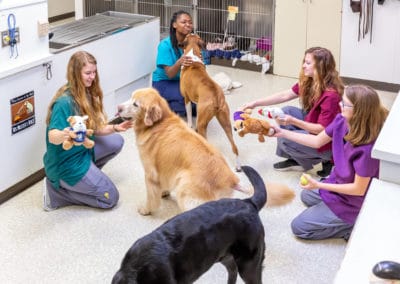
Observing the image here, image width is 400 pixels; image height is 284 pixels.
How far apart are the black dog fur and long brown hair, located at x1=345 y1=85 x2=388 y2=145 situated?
698 millimetres

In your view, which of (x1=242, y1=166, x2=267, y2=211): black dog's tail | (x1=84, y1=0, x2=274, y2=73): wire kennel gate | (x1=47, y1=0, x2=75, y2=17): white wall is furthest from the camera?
(x1=47, y1=0, x2=75, y2=17): white wall

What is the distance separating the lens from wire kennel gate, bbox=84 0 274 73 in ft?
20.0

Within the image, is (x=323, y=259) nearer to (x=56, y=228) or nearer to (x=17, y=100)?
(x=56, y=228)

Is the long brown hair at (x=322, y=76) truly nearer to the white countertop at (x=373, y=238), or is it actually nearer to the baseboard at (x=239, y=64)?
the white countertop at (x=373, y=238)

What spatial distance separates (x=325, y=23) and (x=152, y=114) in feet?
9.41

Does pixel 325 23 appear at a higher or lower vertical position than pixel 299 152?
higher

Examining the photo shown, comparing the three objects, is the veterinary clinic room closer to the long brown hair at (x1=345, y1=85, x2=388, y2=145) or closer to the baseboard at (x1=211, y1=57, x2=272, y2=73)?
the long brown hair at (x1=345, y1=85, x2=388, y2=145)

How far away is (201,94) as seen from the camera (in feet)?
13.5

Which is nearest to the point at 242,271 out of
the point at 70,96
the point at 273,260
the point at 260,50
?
the point at 273,260

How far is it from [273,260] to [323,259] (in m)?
0.25

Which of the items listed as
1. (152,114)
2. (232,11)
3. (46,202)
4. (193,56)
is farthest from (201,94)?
(232,11)

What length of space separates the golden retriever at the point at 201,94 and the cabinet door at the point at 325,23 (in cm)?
157

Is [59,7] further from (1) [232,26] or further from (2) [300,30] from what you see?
(2) [300,30]

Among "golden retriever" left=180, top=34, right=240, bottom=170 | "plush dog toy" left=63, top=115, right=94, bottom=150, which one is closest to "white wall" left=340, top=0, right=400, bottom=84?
"golden retriever" left=180, top=34, right=240, bottom=170
